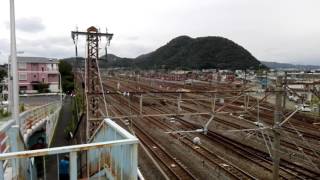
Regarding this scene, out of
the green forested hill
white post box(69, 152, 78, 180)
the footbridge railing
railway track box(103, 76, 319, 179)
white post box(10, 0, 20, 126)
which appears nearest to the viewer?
the footbridge railing

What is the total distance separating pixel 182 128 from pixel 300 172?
9.59 meters

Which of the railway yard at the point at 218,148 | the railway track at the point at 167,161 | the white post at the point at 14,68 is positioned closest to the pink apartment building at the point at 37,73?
the railway yard at the point at 218,148

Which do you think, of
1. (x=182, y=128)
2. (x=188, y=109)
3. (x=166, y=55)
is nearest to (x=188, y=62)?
(x=166, y=55)

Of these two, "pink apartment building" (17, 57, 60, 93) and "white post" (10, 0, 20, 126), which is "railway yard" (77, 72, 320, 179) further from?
"pink apartment building" (17, 57, 60, 93)

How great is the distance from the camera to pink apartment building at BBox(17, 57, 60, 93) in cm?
5103

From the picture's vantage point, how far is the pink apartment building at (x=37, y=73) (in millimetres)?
51028

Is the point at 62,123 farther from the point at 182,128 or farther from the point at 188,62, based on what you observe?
the point at 188,62

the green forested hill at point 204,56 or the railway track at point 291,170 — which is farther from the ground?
the green forested hill at point 204,56

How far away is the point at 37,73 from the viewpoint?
53.8 metres

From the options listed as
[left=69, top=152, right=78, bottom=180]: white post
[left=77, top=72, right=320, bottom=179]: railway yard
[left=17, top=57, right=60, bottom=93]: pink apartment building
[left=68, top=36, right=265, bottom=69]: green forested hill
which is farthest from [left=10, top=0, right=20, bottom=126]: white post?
[left=68, top=36, right=265, bottom=69]: green forested hill

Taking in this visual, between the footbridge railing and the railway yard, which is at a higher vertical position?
the footbridge railing

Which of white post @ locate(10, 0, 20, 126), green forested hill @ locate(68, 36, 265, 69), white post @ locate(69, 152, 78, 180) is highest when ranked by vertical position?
green forested hill @ locate(68, 36, 265, 69)

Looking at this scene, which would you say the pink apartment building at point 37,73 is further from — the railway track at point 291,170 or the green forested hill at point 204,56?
the railway track at point 291,170

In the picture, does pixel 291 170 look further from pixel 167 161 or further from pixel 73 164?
pixel 73 164
